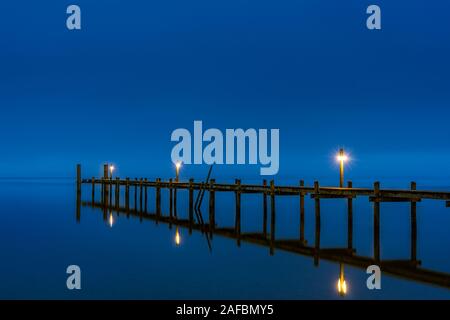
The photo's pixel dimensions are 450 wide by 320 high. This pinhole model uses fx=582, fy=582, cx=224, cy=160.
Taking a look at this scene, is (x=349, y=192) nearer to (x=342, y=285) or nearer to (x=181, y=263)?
(x=342, y=285)

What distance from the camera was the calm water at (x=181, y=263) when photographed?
60.5ft

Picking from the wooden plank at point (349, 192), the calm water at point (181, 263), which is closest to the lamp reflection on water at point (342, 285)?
the calm water at point (181, 263)

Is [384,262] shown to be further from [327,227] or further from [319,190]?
[327,227]

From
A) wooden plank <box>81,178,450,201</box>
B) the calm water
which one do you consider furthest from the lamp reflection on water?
wooden plank <box>81,178,450,201</box>

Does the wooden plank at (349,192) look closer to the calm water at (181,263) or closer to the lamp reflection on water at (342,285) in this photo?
the calm water at (181,263)

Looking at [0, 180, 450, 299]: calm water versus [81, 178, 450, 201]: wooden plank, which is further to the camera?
[81, 178, 450, 201]: wooden plank

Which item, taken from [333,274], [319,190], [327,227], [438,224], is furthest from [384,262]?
[438,224]

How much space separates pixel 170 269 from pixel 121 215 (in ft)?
71.8

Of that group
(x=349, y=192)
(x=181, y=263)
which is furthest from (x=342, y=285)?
(x=181, y=263)

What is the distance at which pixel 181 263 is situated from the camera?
24141 millimetres

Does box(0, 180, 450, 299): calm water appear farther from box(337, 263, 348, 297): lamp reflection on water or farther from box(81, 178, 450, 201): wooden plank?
box(81, 178, 450, 201): wooden plank

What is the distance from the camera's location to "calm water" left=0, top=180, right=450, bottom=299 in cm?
1845

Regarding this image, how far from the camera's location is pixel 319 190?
26.5 metres
